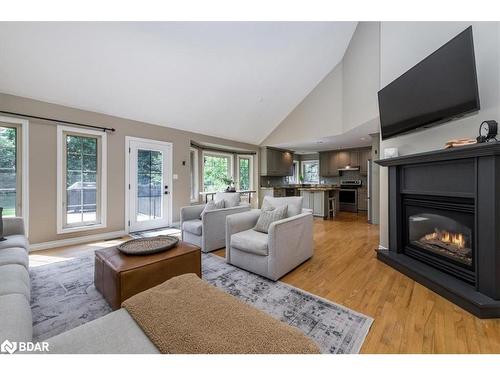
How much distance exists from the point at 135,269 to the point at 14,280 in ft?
2.33

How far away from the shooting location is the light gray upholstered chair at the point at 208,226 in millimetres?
3121

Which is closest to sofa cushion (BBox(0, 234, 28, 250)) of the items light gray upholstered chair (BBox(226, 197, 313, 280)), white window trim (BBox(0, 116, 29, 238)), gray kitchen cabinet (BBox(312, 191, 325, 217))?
white window trim (BBox(0, 116, 29, 238))

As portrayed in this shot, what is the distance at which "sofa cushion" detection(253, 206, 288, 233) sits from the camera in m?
2.69

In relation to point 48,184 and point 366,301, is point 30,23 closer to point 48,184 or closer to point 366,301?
point 48,184

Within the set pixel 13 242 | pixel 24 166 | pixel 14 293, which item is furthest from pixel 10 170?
pixel 14 293

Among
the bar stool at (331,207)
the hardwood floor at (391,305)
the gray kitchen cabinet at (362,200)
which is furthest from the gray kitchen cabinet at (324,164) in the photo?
the hardwood floor at (391,305)

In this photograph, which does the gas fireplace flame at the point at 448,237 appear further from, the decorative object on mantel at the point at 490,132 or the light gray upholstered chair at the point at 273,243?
the light gray upholstered chair at the point at 273,243

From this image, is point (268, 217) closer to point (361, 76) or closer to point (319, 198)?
point (361, 76)

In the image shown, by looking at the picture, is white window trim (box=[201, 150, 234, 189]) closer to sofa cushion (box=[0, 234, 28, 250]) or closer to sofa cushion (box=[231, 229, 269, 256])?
sofa cushion (box=[231, 229, 269, 256])

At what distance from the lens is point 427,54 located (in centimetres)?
247

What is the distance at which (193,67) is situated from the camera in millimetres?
3619

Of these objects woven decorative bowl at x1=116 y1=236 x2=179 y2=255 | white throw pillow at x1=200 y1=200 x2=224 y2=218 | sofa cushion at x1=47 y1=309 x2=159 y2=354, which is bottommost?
sofa cushion at x1=47 y1=309 x2=159 y2=354

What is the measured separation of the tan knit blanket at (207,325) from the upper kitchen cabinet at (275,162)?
609 cm

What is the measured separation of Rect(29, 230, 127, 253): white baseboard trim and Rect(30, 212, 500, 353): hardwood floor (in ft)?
0.60
